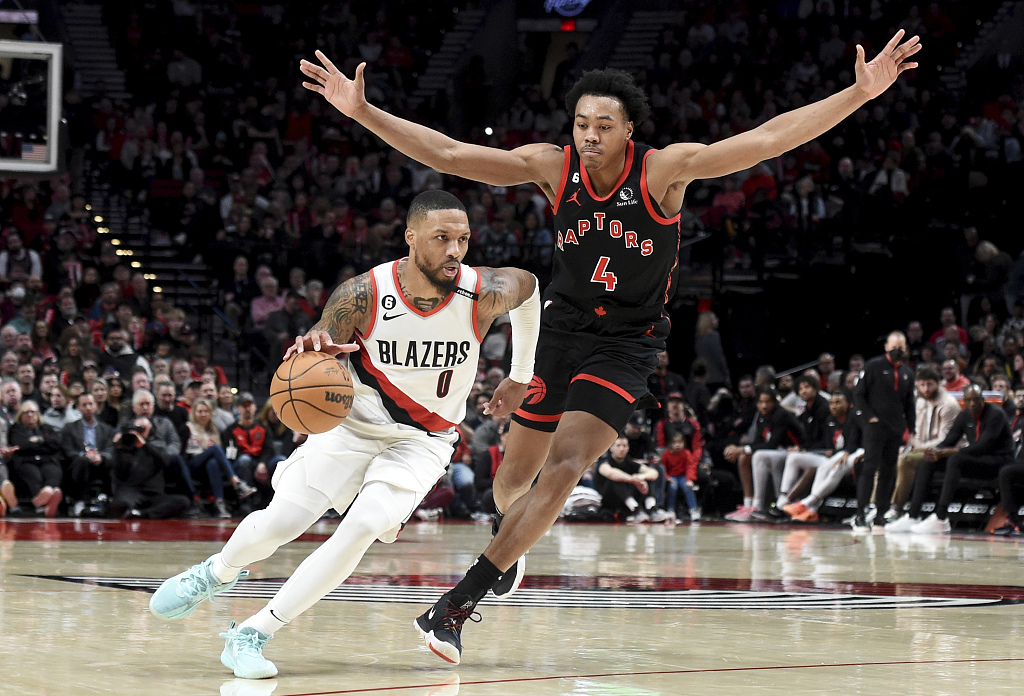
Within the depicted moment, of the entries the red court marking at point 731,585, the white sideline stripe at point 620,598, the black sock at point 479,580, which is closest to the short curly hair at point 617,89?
the black sock at point 479,580

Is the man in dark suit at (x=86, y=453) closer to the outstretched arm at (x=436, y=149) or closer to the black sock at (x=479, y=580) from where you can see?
the outstretched arm at (x=436, y=149)

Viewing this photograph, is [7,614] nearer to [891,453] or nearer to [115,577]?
[115,577]

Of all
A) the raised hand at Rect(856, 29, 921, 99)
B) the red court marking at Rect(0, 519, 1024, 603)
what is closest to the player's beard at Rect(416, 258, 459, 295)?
the raised hand at Rect(856, 29, 921, 99)

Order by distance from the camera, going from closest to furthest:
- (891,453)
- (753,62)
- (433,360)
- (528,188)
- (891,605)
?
(433,360), (891,605), (891,453), (528,188), (753,62)

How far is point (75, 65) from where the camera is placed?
901 inches

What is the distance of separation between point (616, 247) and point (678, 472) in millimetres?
9705

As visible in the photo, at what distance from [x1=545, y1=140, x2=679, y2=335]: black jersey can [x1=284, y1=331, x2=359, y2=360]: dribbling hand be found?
4.03 ft

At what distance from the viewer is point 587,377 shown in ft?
17.1

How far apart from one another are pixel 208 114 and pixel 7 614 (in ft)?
55.7

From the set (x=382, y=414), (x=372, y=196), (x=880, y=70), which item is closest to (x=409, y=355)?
(x=382, y=414)

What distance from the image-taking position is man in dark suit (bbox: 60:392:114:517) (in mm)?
13133

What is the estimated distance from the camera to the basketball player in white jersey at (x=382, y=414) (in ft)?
14.7

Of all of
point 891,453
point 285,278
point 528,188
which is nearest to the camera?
point 891,453

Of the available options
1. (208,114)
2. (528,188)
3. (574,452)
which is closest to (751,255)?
(528,188)
